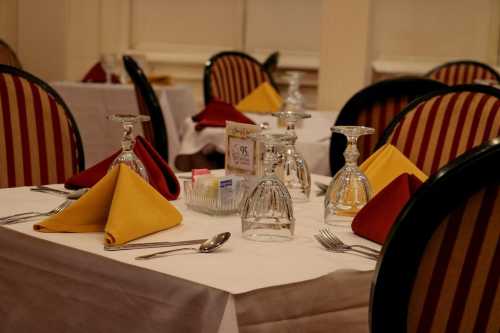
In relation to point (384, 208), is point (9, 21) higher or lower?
higher

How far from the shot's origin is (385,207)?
1.42 m

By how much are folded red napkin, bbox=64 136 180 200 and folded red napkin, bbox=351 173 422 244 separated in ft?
1.57

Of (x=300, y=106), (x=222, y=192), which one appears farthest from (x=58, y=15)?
(x=222, y=192)

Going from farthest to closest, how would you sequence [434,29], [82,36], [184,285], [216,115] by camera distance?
1. [82,36]
2. [434,29]
3. [216,115]
4. [184,285]

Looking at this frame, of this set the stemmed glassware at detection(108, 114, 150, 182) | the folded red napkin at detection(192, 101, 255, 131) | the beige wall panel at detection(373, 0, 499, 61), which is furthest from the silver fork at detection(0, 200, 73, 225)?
the beige wall panel at detection(373, 0, 499, 61)

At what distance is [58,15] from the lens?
609 cm

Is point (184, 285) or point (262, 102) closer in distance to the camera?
point (184, 285)

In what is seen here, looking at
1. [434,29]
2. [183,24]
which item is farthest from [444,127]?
[183,24]

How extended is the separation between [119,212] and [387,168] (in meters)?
0.61

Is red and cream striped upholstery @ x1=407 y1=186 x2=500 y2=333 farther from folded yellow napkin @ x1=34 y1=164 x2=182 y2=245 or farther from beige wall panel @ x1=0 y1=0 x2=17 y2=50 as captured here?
beige wall panel @ x1=0 y1=0 x2=17 y2=50

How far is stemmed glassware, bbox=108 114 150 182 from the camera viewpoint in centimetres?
163

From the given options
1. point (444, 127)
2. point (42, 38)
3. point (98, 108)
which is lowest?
point (98, 108)

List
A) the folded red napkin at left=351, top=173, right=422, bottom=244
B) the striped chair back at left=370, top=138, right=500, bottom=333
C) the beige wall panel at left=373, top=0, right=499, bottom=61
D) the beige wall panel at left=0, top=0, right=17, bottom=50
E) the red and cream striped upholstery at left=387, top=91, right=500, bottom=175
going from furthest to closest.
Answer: the beige wall panel at left=0, top=0, right=17, bottom=50, the beige wall panel at left=373, top=0, right=499, bottom=61, the red and cream striped upholstery at left=387, top=91, right=500, bottom=175, the folded red napkin at left=351, top=173, right=422, bottom=244, the striped chair back at left=370, top=138, right=500, bottom=333

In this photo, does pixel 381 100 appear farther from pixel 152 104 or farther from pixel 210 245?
pixel 210 245
